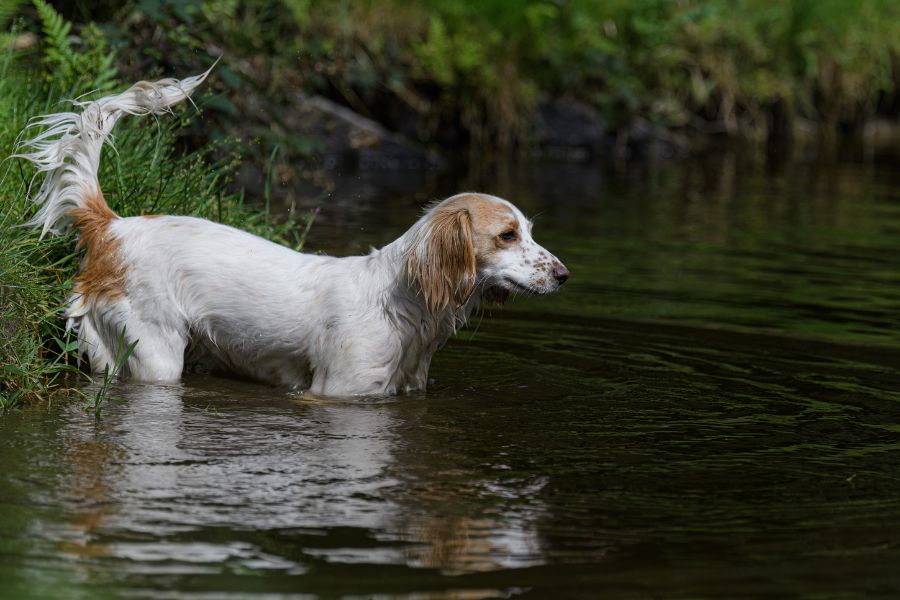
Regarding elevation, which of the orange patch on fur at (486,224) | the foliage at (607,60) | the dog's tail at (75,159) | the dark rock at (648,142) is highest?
the foliage at (607,60)

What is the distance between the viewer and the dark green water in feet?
12.8

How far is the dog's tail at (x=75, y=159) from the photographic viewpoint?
20.6 ft

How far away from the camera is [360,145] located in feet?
51.2

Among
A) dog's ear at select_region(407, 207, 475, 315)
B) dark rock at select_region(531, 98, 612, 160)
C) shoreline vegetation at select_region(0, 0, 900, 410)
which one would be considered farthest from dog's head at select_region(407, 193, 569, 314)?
dark rock at select_region(531, 98, 612, 160)

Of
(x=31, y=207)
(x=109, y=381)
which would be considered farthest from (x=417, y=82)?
(x=109, y=381)

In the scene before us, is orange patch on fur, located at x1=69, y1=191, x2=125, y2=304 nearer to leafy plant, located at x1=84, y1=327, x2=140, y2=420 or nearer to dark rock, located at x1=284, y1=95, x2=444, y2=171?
leafy plant, located at x1=84, y1=327, x2=140, y2=420

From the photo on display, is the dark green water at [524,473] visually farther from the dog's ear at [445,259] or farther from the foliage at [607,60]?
the foliage at [607,60]

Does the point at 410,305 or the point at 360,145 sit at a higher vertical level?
the point at 360,145

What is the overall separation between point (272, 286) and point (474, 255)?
98cm

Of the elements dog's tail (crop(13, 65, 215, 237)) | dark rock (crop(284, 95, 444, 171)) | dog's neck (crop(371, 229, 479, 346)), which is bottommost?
dog's neck (crop(371, 229, 479, 346))

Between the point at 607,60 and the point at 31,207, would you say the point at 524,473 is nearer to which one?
the point at 31,207

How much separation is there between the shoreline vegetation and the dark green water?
1514 mm

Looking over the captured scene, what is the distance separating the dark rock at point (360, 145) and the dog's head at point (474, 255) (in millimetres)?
8541

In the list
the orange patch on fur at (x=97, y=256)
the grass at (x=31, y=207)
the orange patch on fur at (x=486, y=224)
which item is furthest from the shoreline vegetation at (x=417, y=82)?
the orange patch on fur at (x=486, y=224)
